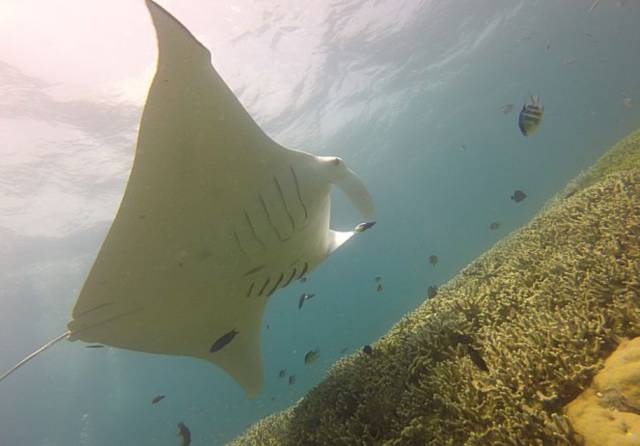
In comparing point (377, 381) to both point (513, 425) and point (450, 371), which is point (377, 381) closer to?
point (450, 371)

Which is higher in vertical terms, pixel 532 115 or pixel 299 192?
pixel 299 192

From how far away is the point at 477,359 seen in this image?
2965 millimetres

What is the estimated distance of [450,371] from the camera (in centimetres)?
287

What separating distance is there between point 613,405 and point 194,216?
123 inches

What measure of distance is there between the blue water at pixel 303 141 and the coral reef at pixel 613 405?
1508cm

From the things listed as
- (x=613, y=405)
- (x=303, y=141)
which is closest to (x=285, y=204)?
(x=613, y=405)

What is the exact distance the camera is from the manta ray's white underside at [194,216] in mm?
2621

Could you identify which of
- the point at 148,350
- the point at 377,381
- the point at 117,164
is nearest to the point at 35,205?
the point at 117,164

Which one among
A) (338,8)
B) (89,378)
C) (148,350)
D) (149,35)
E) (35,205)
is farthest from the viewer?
(89,378)

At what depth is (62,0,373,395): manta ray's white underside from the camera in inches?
103

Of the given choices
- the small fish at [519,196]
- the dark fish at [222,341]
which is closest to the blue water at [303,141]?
the small fish at [519,196]

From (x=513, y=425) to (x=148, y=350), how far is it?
11.4 ft

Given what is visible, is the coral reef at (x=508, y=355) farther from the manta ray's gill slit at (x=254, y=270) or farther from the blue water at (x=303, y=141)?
the blue water at (x=303, y=141)

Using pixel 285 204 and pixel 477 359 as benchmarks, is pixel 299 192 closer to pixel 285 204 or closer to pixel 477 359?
pixel 285 204
